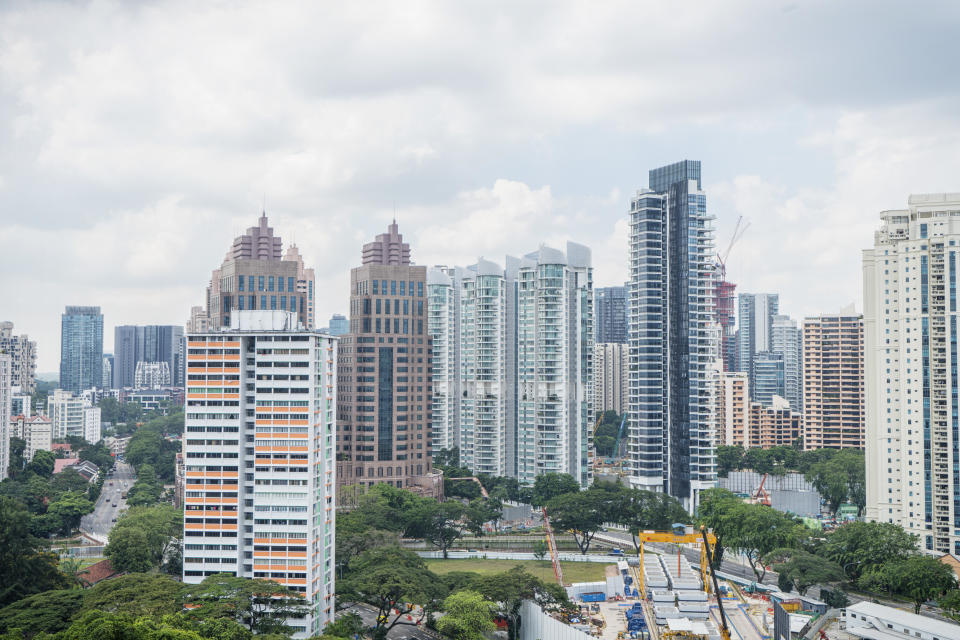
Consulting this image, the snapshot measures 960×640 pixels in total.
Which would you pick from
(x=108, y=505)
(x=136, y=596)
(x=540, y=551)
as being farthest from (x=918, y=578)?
(x=108, y=505)

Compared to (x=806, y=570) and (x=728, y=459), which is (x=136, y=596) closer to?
(x=806, y=570)

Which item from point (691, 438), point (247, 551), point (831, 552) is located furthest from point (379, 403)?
point (831, 552)

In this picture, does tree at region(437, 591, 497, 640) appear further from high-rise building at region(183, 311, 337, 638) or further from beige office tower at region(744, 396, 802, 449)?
beige office tower at region(744, 396, 802, 449)

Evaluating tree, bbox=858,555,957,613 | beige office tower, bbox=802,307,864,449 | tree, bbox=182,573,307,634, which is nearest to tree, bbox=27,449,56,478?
tree, bbox=182,573,307,634

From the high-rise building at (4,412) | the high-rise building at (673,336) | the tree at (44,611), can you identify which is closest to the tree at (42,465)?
the high-rise building at (4,412)

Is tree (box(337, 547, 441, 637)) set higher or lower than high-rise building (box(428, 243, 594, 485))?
lower
